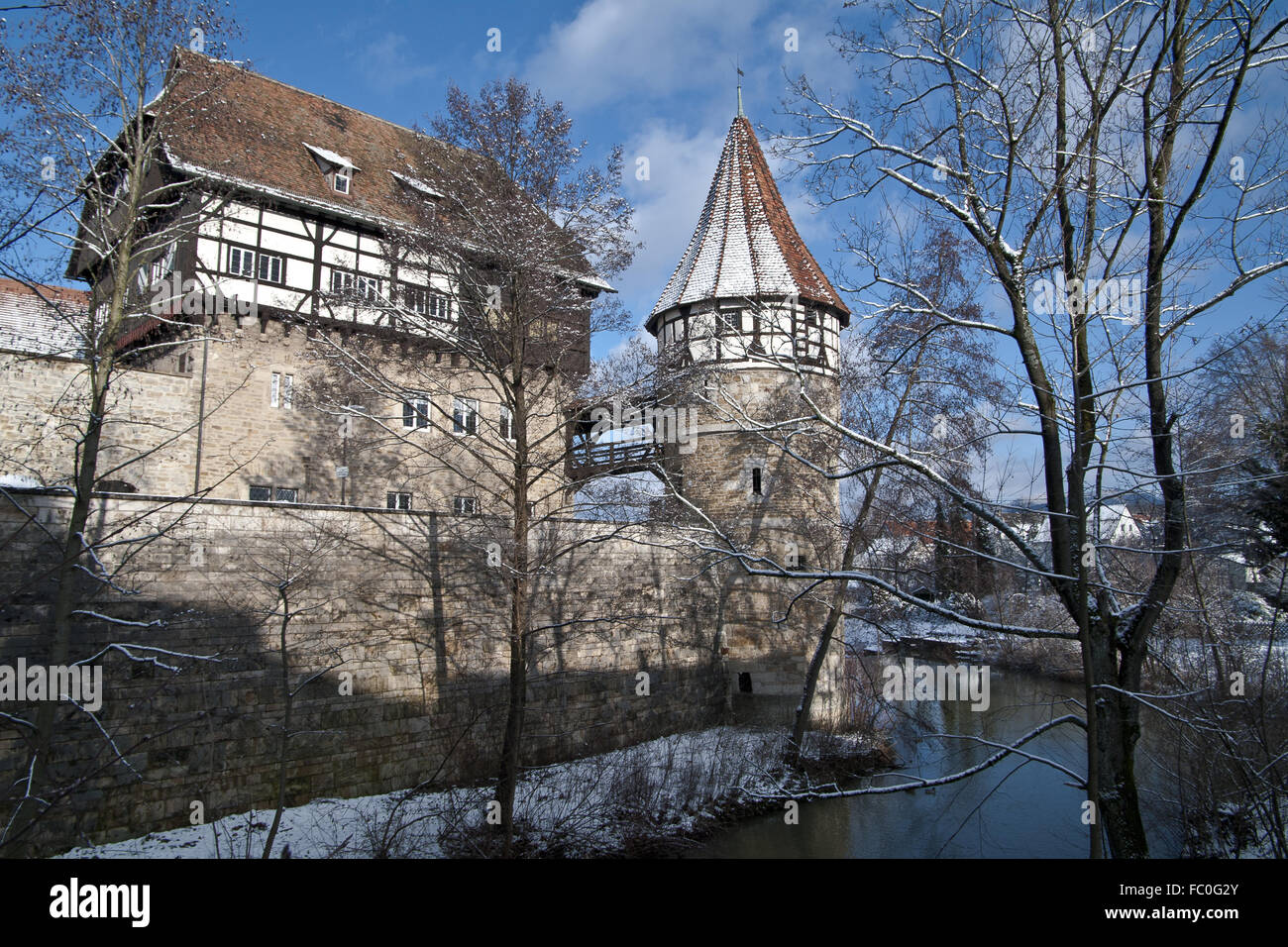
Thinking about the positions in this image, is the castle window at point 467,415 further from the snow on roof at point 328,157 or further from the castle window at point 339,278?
the snow on roof at point 328,157

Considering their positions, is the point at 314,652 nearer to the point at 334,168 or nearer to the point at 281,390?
the point at 281,390

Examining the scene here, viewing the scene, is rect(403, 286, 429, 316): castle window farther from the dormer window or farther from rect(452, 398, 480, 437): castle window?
the dormer window

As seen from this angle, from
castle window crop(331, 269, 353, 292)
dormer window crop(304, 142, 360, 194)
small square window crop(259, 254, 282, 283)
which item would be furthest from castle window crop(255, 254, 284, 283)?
dormer window crop(304, 142, 360, 194)

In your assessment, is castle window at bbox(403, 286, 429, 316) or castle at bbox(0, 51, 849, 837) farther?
castle window at bbox(403, 286, 429, 316)

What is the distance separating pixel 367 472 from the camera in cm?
1424

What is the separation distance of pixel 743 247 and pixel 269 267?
8.64m

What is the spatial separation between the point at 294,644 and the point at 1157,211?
895 centimetres

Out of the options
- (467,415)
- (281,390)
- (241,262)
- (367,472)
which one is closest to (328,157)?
(241,262)

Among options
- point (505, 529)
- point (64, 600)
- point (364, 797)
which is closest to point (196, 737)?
point (364, 797)

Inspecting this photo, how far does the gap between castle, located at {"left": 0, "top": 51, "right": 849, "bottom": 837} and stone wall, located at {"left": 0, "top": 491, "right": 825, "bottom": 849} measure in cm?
3

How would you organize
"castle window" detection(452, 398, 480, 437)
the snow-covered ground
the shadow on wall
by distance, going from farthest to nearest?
1. "castle window" detection(452, 398, 480, 437)
2. the snow-covered ground
3. the shadow on wall

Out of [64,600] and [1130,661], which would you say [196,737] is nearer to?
[64,600]

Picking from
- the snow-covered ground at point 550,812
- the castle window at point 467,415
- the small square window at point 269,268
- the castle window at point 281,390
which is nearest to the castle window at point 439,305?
the castle window at point 467,415

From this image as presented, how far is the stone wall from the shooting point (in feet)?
24.7
